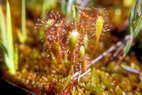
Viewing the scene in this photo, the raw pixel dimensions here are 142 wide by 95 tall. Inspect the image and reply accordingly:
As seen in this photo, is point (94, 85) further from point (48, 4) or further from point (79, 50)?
point (48, 4)

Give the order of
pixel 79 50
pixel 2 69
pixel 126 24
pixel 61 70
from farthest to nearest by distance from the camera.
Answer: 1. pixel 126 24
2. pixel 2 69
3. pixel 61 70
4. pixel 79 50

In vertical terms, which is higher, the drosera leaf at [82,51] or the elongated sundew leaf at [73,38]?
the elongated sundew leaf at [73,38]

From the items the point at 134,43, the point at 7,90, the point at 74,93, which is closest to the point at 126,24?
the point at 134,43

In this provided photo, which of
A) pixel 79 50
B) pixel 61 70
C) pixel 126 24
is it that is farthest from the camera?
pixel 126 24

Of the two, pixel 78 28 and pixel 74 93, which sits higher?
Answer: pixel 78 28

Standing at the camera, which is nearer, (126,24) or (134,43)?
(134,43)

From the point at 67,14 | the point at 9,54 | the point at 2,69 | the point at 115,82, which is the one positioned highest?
the point at 67,14

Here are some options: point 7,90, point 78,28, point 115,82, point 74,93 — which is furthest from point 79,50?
point 7,90

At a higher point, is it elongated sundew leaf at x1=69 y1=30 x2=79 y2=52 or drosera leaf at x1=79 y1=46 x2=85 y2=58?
elongated sundew leaf at x1=69 y1=30 x2=79 y2=52

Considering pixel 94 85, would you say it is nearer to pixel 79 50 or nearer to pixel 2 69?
pixel 79 50
